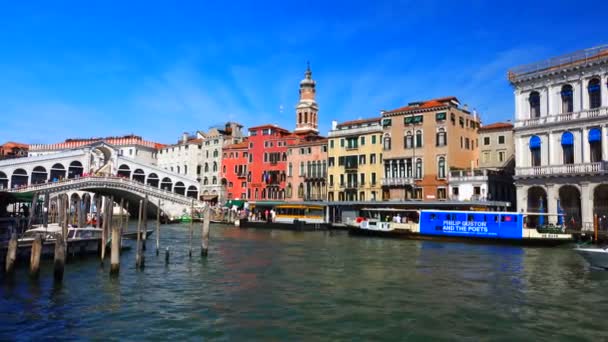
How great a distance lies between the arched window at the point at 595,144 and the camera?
97.2ft

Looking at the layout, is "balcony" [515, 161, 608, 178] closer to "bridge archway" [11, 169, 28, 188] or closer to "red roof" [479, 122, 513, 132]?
"red roof" [479, 122, 513, 132]

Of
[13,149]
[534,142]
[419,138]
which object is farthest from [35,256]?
[13,149]

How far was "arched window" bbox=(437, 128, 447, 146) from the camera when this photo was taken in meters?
40.8

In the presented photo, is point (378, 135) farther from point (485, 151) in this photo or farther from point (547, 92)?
point (547, 92)

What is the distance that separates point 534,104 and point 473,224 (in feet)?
31.6

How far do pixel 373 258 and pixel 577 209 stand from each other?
54.2ft

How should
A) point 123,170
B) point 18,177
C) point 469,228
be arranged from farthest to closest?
point 123,170 < point 18,177 < point 469,228

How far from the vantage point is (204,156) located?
61688mm

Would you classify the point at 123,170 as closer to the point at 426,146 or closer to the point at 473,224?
the point at 426,146

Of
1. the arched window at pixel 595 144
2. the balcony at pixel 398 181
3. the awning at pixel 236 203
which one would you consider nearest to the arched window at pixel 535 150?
the arched window at pixel 595 144

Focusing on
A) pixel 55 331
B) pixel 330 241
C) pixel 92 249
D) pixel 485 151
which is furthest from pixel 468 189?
pixel 55 331

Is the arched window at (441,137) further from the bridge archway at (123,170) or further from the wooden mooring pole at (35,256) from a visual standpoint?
the bridge archway at (123,170)

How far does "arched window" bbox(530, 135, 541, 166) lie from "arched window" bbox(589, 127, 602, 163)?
311 cm

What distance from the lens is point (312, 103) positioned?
215 ft
